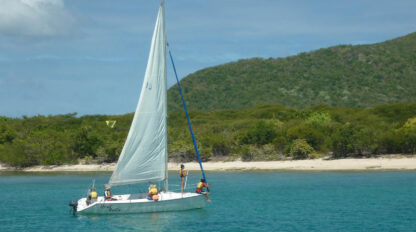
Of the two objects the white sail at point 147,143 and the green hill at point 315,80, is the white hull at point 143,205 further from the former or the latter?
the green hill at point 315,80

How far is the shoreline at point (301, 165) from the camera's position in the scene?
5734cm

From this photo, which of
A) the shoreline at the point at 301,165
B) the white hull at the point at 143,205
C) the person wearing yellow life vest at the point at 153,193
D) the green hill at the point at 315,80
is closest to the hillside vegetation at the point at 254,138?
the shoreline at the point at 301,165

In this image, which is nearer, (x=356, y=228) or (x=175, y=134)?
(x=356, y=228)

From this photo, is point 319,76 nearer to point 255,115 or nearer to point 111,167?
point 255,115

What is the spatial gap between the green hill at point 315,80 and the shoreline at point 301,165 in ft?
205

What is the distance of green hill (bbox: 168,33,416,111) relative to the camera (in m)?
129

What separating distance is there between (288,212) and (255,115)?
60.5 metres

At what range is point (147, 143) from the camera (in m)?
31.7

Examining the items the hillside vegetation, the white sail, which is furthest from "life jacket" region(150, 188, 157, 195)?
the hillside vegetation

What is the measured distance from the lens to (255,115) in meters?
94.2

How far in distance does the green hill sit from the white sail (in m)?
96.6

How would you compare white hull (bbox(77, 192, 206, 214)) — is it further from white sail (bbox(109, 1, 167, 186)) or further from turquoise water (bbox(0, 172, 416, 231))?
white sail (bbox(109, 1, 167, 186))

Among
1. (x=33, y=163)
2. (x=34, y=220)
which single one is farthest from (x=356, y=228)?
(x=33, y=163)

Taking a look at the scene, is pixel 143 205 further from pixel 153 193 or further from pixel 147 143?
pixel 147 143
